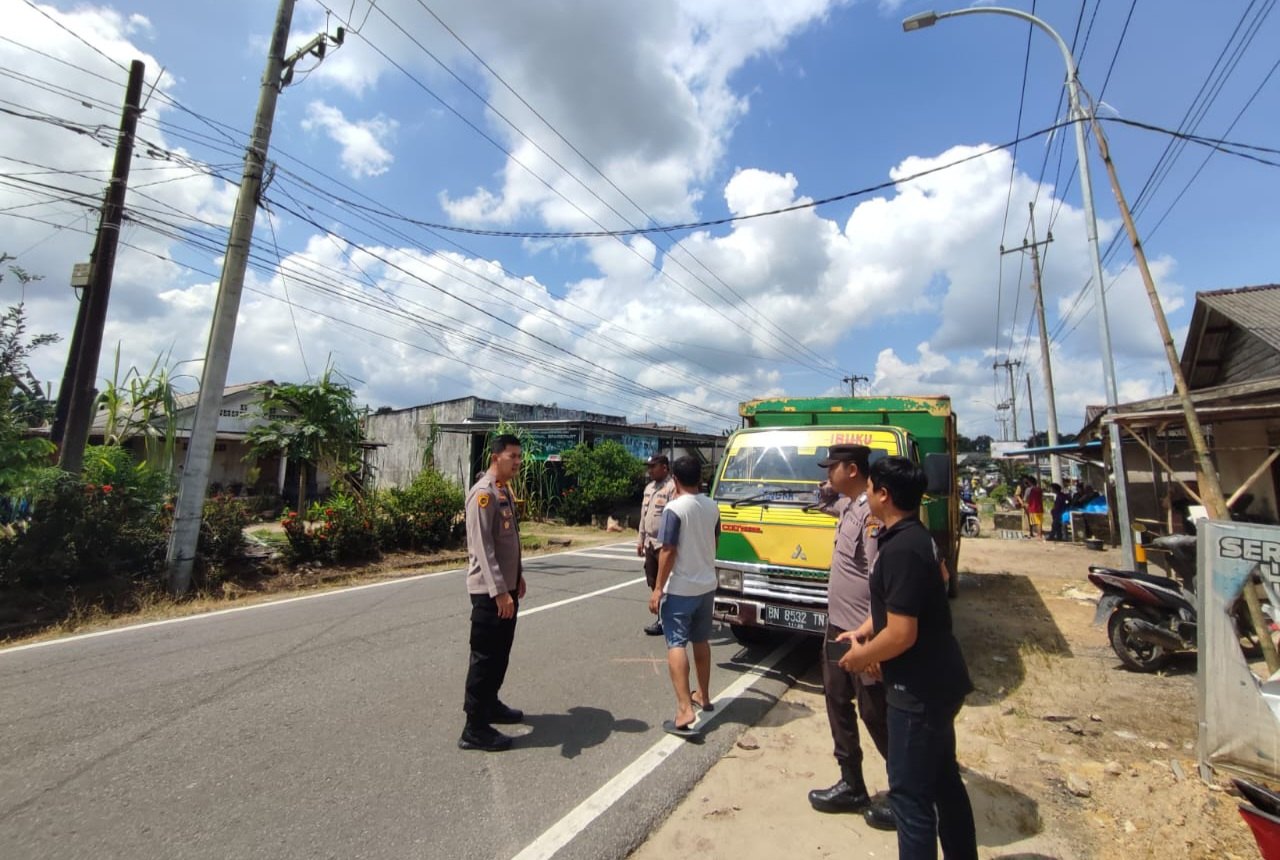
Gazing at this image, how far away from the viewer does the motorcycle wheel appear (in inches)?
220

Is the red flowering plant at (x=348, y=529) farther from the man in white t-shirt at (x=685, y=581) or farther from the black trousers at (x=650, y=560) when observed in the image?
the man in white t-shirt at (x=685, y=581)

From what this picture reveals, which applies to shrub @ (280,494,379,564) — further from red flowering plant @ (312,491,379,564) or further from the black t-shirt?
the black t-shirt

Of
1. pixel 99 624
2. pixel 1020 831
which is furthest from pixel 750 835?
pixel 99 624

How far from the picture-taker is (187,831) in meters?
2.89

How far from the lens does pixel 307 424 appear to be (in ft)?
38.5

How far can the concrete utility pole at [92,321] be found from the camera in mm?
9062

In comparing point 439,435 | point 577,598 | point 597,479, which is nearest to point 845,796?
point 577,598

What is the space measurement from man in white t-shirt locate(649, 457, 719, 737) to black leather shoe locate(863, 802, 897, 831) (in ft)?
4.01

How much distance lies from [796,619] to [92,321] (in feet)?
35.8

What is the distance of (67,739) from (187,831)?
1.72m

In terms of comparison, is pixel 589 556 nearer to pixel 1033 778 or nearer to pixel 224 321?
pixel 224 321

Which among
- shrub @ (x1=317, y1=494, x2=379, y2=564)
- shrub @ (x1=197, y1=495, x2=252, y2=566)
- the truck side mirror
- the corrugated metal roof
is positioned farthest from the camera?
shrub @ (x1=317, y1=494, x2=379, y2=564)

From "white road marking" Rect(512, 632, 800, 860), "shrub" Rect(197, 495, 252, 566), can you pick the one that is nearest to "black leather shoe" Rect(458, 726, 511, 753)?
"white road marking" Rect(512, 632, 800, 860)

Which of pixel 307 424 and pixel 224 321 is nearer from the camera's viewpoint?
pixel 224 321
